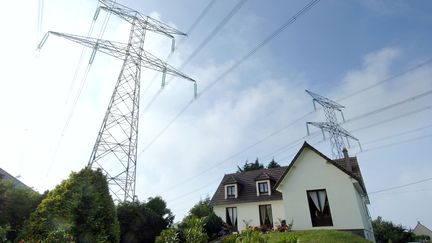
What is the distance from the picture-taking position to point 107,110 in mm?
17000

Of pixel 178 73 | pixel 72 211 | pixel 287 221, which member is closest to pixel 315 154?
pixel 287 221

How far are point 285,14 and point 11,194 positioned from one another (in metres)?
15.8

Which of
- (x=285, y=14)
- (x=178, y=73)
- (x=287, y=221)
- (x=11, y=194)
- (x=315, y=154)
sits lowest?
(x=287, y=221)

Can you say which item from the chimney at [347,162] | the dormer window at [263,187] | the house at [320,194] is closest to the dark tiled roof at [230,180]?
the dormer window at [263,187]

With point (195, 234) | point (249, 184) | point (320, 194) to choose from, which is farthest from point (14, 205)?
point (249, 184)

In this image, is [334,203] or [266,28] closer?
[266,28]

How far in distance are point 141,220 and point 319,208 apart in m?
12.6

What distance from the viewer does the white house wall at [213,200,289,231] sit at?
28.4m

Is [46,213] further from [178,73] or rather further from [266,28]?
[266,28]

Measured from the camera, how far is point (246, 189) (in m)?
32.4

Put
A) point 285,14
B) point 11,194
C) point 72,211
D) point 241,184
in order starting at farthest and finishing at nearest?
point 241,184 → point 11,194 → point 72,211 → point 285,14

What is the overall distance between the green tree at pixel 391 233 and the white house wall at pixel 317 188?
1278 inches

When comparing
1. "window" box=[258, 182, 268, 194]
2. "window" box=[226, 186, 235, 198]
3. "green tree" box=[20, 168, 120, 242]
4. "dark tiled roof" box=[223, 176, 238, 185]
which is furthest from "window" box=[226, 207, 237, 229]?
"green tree" box=[20, 168, 120, 242]

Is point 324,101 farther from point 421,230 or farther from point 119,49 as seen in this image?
point 421,230
